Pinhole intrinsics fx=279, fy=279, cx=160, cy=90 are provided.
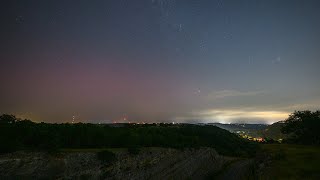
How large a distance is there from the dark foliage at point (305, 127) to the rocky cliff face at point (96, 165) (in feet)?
128

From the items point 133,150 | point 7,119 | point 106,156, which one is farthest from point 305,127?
point 7,119

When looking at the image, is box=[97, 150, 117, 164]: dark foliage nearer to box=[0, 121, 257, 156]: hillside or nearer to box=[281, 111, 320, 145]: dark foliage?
box=[0, 121, 257, 156]: hillside

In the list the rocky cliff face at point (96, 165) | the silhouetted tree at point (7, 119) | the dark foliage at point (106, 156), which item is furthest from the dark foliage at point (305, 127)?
the silhouetted tree at point (7, 119)

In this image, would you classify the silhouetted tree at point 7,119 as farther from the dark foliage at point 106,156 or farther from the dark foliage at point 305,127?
the dark foliage at point 305,127

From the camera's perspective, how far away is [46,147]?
17.4 metres

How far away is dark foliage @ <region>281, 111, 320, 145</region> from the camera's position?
64.8 meters

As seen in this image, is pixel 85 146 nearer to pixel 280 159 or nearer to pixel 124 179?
pixel 124 179

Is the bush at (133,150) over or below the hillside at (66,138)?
below

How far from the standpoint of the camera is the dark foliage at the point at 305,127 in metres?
64.8

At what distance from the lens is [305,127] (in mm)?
67750

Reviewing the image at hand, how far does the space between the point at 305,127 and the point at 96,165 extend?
205ft

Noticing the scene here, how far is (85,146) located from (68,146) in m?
1.48

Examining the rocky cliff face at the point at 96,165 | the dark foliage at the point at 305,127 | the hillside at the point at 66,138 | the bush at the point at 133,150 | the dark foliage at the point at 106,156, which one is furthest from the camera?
the dark foliage at the point at 305,127

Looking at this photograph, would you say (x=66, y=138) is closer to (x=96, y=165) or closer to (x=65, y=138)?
(x=65, y=138)
